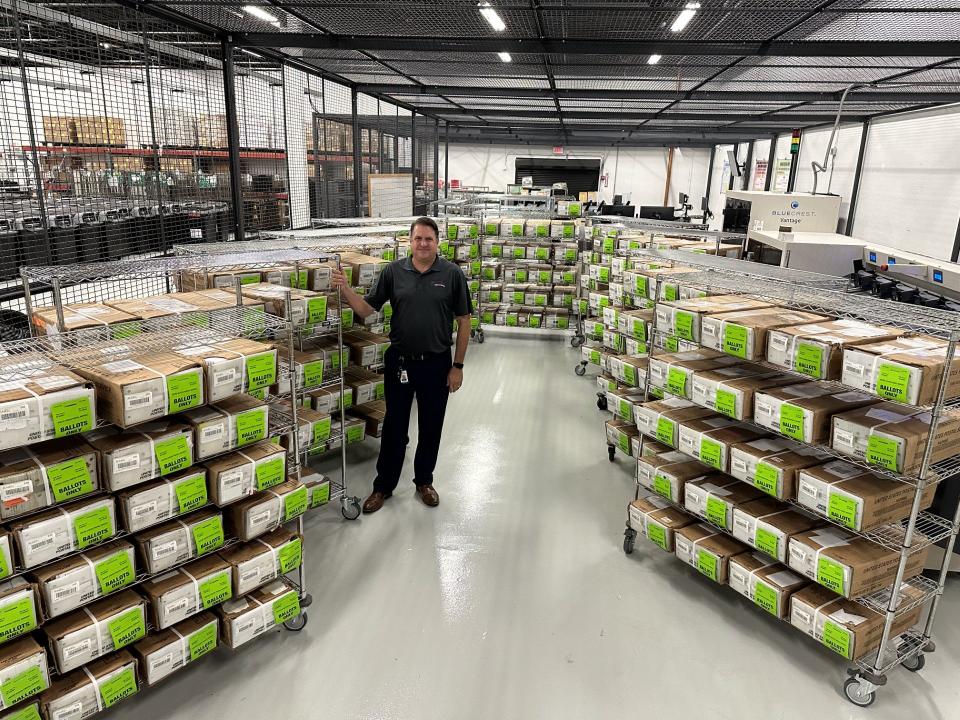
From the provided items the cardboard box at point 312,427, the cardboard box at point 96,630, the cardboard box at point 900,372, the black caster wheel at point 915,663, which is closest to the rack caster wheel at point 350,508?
the cardboard box at point 312,427

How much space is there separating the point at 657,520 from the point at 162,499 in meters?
2.60

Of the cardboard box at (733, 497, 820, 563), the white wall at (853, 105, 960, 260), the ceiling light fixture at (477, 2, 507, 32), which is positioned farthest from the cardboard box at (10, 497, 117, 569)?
the white wall at (853, 105, 960, 260)

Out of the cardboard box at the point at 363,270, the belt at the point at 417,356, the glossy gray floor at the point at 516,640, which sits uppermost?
the cardboard box at the point at 363,270

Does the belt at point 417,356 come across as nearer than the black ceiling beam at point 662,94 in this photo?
Yes

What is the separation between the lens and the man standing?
378 centimetres

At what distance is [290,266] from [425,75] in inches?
160

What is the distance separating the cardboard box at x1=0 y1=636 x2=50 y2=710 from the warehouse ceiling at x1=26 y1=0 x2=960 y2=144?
3.86 metres

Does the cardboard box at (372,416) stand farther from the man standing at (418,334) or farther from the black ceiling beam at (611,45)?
the black ceiling beam at (611,45)

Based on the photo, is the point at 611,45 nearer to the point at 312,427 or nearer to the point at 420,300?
the point at 420,300

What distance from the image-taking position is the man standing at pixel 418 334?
149 inches

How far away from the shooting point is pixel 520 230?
8266mm

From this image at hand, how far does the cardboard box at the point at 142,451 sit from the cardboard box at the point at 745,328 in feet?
8.34

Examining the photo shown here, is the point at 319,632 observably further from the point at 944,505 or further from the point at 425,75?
the point at 425,75

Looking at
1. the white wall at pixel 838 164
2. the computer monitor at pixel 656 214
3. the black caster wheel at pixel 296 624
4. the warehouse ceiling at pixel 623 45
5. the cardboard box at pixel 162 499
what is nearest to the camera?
the cardboard box at pixel 162 499
